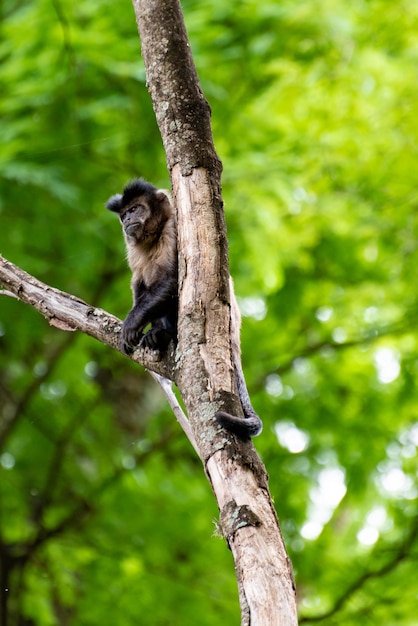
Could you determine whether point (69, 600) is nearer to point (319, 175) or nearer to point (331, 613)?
point (331, 613)

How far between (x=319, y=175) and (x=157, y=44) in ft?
16.0

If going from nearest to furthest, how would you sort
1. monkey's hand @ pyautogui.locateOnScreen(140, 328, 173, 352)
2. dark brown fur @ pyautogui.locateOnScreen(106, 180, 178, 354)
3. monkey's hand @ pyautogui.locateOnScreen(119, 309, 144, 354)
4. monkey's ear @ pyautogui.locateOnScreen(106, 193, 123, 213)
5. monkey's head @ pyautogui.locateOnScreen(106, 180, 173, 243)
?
monkey's hand @ pyautogui.locateOnScreen(140, 328, 173, 352), monkey's hand @ pyautogui.locateOnScreen(119, 309, 144, 354), dark brown fur @ pyautogui.locateOnScreen(106, 180, 178, 354), monkey's head @ pyautogui.locateOnScreen(106, 180, 173, 243), monkey's ear @ pyautogui.locateOnScreen(106, 193, 123, 213)

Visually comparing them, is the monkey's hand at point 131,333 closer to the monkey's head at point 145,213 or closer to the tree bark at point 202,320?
the tree bark at point 202,320

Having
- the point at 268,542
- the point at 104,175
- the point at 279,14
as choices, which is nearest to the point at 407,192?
the point at 279,14

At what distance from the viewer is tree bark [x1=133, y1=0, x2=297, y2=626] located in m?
2.99

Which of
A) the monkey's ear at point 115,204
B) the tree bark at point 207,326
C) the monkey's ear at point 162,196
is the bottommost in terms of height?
the tree bark at point 207,326

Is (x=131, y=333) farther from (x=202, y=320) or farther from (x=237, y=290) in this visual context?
(x=237, y=290)

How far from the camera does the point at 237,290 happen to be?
9.17 meters

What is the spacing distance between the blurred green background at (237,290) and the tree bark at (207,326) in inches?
131

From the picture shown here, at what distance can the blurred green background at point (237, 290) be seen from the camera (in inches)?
314

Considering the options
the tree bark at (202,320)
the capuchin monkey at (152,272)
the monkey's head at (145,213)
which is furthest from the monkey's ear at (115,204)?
the tree bark at (202,320)

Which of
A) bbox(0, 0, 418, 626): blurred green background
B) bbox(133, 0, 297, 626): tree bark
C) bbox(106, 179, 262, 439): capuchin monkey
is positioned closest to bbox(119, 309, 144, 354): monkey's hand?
bbox(106, 179, 262, 439): capuchin monkey

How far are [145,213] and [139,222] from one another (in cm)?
10

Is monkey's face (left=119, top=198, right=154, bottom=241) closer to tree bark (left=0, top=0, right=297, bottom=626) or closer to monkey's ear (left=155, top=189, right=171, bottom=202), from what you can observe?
monkey's ear (left=155, top=189, right=171, bottom=202)
